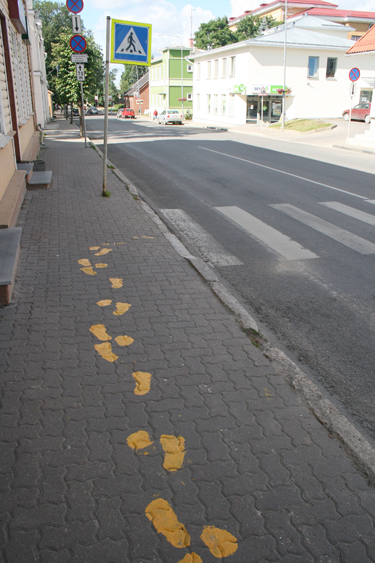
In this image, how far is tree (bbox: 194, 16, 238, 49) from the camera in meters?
73.4

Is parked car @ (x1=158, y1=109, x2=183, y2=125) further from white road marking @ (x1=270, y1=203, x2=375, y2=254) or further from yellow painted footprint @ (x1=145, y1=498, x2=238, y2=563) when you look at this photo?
yellow painted footprint @ (x1=145, y1=498, x2=238, y2=563)

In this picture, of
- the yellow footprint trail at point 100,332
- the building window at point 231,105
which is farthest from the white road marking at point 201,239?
the building window at point 231,105

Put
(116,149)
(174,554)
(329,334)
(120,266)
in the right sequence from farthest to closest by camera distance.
A: 1. (116,149)
2. (120,266)
3. (329,334)
4. (174,554)

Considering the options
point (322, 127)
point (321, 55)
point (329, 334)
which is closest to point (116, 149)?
point (322, 127)

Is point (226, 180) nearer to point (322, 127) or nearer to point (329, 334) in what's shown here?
point (329, 334)

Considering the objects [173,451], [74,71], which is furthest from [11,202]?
[74,71]

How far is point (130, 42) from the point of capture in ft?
27.7

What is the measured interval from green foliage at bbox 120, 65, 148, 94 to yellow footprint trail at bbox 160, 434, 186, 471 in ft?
391

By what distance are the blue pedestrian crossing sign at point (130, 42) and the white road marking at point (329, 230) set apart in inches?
162

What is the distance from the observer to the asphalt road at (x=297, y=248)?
439cm

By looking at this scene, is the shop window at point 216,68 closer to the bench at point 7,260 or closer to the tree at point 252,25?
the tree at point 252,25

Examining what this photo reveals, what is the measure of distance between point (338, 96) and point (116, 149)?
3224 cm

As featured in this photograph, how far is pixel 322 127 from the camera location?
33281 mm

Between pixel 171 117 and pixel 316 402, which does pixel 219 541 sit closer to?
pixel 316 402
